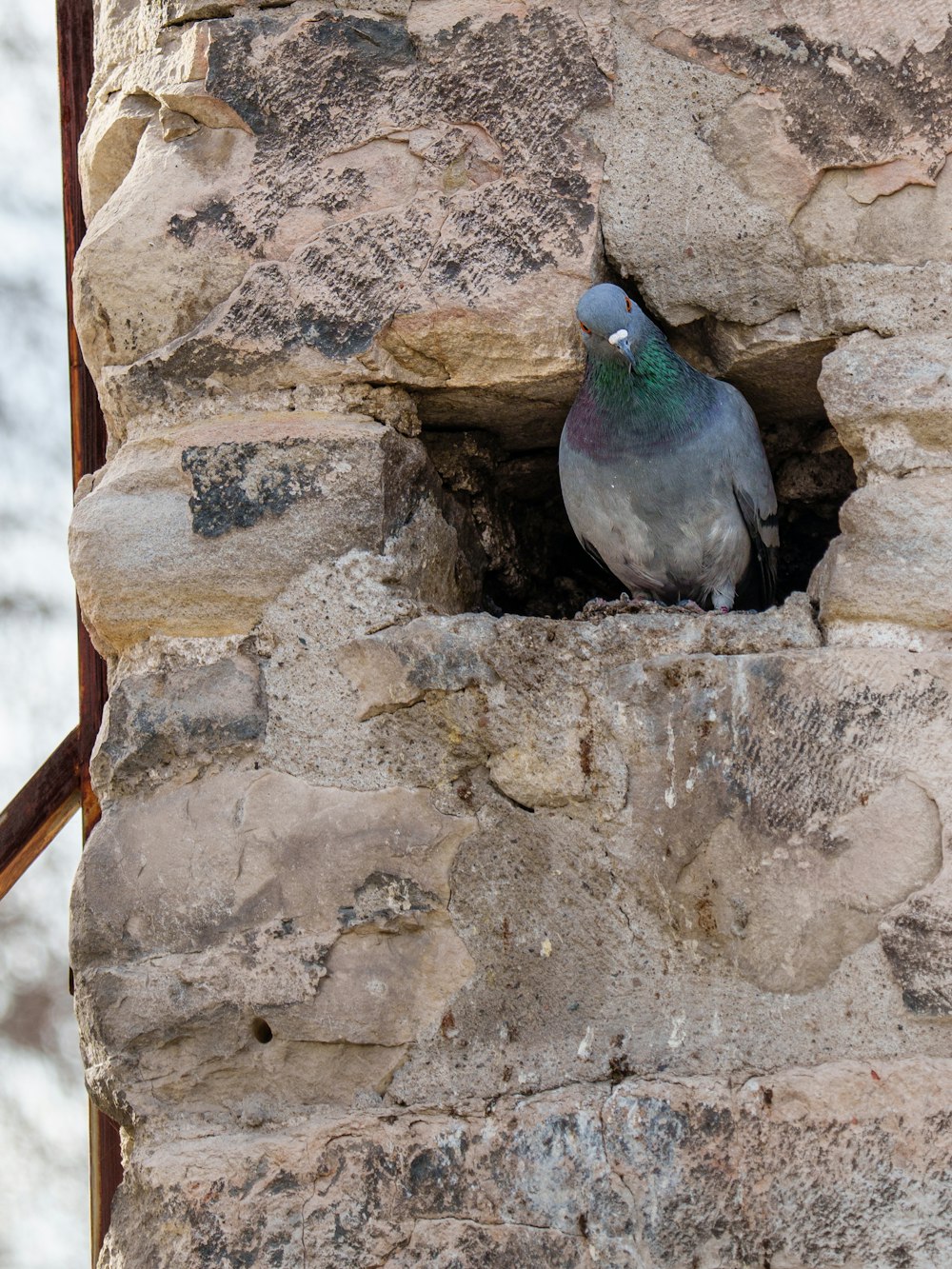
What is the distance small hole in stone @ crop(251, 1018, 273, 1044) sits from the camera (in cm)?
194

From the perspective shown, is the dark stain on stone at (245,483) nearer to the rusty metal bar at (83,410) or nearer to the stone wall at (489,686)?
the stone wall at (489,686)

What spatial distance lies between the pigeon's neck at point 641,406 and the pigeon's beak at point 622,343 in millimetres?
86

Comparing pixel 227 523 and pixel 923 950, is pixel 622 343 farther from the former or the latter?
pixel 923 950

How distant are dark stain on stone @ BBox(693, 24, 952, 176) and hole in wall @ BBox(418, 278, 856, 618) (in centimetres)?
29

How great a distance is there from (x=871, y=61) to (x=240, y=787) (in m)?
1.36

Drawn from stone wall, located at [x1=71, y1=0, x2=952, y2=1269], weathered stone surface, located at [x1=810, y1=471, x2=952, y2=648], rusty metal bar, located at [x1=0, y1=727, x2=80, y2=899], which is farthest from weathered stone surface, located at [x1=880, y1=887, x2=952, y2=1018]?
rusty metal bar, located at [x1=0, y1=727, x2=80, y2=899]

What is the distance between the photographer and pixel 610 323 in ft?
7.10

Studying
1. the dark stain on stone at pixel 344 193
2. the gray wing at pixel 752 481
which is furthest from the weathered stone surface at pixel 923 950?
the dark stain on stone at pixel 344 193

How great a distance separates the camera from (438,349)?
2.16m

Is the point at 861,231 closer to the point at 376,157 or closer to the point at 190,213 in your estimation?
the point at 376,157

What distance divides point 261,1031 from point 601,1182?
0.49 meters

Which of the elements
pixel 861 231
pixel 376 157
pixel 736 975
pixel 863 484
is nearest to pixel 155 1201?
pixel 736 975

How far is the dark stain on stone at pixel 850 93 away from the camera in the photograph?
210 centimetres

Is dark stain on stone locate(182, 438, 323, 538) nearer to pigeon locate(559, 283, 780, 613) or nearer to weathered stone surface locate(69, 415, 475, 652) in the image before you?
weathered stone surface locate(69, 415, 475, 652)
